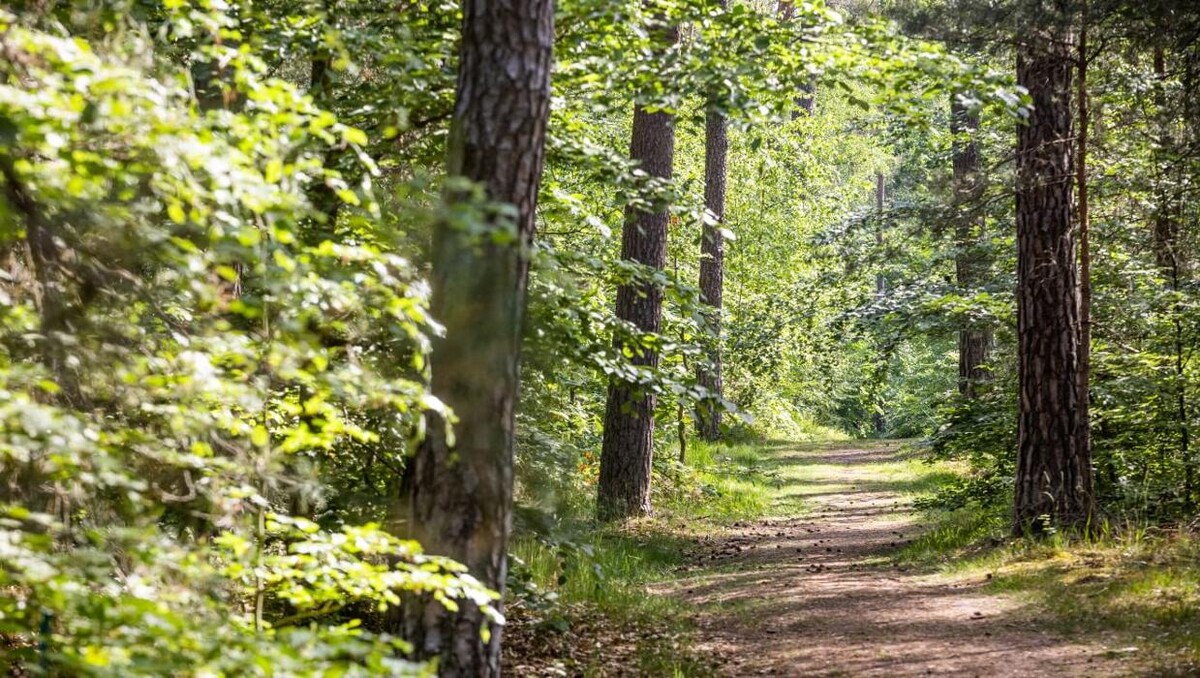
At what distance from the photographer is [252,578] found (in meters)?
5.88

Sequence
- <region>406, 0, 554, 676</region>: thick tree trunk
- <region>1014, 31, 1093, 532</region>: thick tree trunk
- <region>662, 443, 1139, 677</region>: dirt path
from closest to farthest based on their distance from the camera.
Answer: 1. <region>406, 0, 554, 676</region>: thick tree trunk
2. <region>662, 443, 1139, 677</region>: dirt path
3. <region>1014, 31, 1093, 532</region>: thick tree trunk

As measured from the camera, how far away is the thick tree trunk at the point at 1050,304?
398 inches

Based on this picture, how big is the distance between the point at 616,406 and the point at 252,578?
24.4ft

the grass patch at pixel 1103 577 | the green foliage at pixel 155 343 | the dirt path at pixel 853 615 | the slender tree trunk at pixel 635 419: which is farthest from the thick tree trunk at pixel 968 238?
the green foliage at pixel 155 343

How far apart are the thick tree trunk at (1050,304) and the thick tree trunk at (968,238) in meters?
0.61

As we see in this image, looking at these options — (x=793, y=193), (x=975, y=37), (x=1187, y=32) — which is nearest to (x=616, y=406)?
(x=975, y=37)

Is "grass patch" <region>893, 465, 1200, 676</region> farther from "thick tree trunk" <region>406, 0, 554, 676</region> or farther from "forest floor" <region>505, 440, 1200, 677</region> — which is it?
"thick tree trunk" <region>406, 0, 554, 676</region>

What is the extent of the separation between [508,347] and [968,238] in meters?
11.7

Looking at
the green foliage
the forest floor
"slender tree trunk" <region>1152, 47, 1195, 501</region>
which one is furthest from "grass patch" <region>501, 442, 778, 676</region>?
"slender tree trunk" <region>1152, 47, 1195, 501</region>

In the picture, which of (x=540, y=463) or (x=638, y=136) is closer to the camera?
(x=540, y=463)

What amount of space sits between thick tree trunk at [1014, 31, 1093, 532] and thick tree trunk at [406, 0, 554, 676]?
6693 millimetres

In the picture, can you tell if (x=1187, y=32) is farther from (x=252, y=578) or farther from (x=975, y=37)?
(x=252, y=578)

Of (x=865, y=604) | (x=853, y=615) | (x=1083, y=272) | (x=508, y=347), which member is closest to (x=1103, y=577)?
(x=865, y=604)

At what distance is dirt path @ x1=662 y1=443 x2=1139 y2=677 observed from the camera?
6.98 meters
